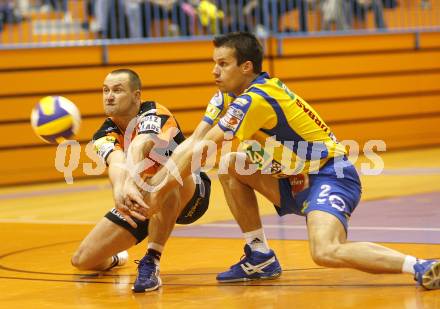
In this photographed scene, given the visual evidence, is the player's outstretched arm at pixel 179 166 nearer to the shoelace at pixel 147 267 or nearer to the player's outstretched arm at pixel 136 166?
the player's outstretched arm at pixel 136 166

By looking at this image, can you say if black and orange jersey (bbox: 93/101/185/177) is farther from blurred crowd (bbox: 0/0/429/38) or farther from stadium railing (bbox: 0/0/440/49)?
blurred crowd (bbox: 0/0/429/38)

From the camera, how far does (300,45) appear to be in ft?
56.0

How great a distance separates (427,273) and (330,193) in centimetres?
83

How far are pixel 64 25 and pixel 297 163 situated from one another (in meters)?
9.62

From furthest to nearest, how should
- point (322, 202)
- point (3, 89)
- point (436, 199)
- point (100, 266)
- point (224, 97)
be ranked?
point (3, 89), point (436, 199), point (100, 266), point (224, 97), point (322, 202)

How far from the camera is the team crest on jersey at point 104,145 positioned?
6.68 metres

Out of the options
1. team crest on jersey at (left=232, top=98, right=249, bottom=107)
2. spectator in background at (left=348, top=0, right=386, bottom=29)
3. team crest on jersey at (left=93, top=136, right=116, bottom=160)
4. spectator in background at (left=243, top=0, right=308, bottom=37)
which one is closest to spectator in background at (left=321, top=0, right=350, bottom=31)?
spectator in background at (left=348, top=0, right=386, bottom=29)

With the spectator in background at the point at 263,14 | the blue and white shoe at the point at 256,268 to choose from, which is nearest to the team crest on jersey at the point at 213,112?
the blue and white shoe at the point at 256,268

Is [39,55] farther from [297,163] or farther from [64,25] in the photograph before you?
[297,163]

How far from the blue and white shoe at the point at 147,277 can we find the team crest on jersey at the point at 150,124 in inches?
35.0

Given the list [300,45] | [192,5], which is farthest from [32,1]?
[300,45]

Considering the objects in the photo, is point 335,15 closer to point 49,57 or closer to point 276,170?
point 49,57

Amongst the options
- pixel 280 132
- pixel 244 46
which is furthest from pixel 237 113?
pixel 244 46

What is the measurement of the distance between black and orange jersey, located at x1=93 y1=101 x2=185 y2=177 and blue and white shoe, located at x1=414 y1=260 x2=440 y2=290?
2029 mm
